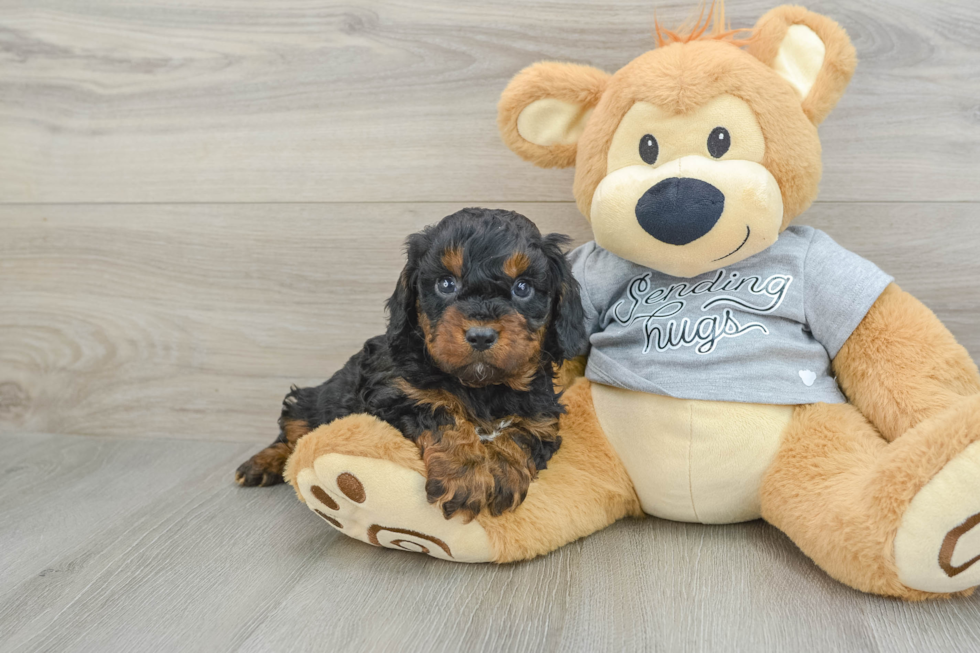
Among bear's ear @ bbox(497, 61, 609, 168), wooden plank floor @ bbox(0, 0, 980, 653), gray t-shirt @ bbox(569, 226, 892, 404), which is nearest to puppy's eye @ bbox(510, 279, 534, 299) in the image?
gray t-shirt @ bbox(569, 226, 892, 404)

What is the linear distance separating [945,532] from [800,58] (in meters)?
1.00

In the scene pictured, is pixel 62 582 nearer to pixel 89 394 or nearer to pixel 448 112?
pixel 89 394

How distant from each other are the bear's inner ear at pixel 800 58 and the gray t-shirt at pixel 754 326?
324 millimetres

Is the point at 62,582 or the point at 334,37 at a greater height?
the point at 334,37

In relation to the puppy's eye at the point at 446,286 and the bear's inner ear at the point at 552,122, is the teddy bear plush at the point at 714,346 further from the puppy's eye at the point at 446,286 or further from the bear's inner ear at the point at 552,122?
the puppy's eye at the point at 446,286

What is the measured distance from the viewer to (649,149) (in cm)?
150

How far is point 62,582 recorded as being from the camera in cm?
150

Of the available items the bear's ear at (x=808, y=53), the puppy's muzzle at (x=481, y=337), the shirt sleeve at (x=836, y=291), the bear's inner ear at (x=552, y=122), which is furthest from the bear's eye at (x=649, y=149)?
the puppy's muzzle at (x=481, y=337)

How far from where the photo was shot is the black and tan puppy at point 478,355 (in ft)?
4.42

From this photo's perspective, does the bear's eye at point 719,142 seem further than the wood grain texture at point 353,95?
No

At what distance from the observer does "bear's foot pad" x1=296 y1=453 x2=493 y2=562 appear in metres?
1.38

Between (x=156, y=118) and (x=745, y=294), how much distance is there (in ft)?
6.05

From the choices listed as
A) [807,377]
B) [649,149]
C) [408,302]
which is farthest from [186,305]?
[807,377]

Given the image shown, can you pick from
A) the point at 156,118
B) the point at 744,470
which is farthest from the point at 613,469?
the point at 156,118
